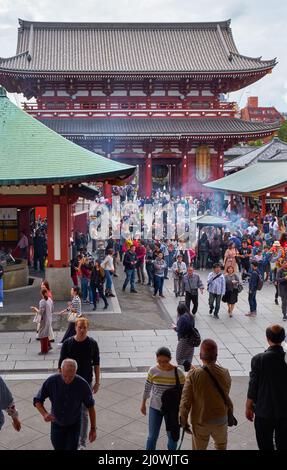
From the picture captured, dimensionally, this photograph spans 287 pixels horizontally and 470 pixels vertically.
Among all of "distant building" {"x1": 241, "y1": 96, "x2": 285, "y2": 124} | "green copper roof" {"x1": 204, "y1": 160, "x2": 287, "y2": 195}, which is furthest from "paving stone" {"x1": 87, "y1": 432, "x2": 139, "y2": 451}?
"distant building" {"x1": 241, "y1": 96, "x2": 285, "y2": 124}

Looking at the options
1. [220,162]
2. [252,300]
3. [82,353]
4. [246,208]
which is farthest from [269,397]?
[220,162]

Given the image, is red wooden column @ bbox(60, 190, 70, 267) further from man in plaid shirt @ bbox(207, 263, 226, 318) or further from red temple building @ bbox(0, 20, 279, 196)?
red temple building @ bbox(0, 20, 279, 196)

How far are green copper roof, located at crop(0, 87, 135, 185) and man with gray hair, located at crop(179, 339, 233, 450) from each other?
9412 mm

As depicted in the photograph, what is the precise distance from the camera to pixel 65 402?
5.59 metres

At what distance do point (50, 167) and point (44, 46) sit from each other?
30200 millimetres

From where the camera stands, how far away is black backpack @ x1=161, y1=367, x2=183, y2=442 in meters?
6.06

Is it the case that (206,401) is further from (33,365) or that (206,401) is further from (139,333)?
(139,333)

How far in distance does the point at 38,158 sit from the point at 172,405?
10.6m

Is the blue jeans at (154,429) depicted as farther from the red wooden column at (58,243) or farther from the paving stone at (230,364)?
the red wooden column at (58,243)

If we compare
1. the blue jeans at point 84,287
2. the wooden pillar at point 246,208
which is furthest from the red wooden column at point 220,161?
the blue jeans at point 84,287

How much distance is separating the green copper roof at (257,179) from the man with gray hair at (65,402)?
71.5 feet
